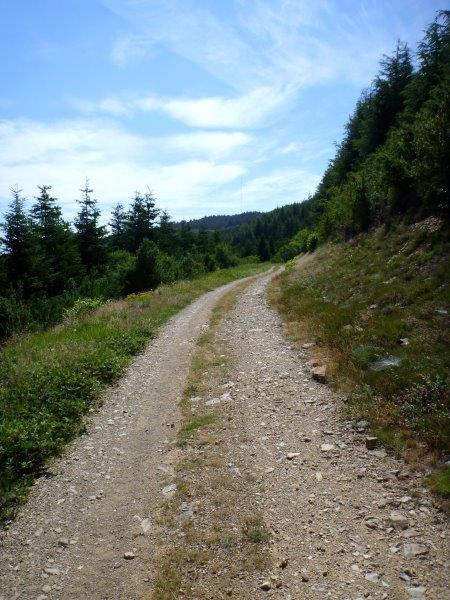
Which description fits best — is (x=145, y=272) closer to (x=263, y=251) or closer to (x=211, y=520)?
(x=211, y=520)

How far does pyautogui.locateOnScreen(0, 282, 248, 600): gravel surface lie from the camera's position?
4.91m

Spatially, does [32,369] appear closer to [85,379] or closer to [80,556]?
[85,379]

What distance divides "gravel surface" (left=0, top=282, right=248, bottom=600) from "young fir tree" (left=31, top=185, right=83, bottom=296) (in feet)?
83.3

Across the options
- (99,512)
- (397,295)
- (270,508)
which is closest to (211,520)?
(270,508)

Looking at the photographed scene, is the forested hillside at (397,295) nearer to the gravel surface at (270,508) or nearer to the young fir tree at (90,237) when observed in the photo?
the gravel surface at (270,508)

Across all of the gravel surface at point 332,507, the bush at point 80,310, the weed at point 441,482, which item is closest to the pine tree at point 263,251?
the bush at point 80,310

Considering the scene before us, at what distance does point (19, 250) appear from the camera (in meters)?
29.7

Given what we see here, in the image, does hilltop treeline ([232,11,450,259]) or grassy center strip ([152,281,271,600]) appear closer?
grassy center strip ([152,281,271,600])

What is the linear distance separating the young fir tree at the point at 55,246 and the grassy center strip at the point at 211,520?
27.1 meters

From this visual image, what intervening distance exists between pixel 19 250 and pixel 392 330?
28.4 metres

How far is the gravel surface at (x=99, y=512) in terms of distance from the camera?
4914 mm

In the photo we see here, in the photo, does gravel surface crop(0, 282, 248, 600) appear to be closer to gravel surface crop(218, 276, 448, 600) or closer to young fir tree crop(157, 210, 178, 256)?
gravel surface crop(218, 276, 448, 600)

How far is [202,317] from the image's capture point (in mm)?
19109

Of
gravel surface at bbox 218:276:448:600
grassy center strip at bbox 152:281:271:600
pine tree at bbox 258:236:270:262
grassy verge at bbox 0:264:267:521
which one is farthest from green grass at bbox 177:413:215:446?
pine tree at bbox 258:236:270:262
